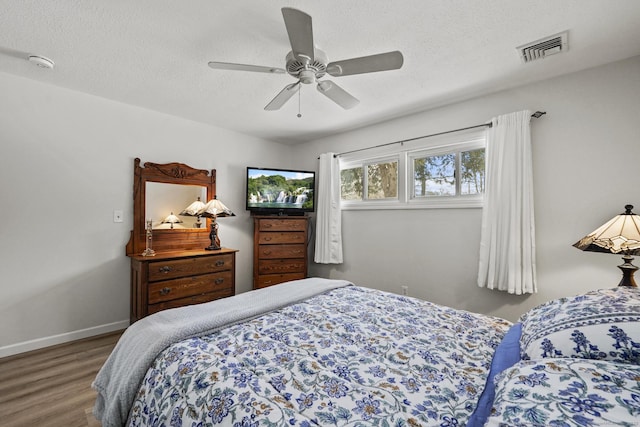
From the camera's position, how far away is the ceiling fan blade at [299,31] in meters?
1.31

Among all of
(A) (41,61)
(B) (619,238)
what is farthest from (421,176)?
(A) (41,61)

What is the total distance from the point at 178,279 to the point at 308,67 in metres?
2.38

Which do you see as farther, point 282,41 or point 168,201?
point 168,201

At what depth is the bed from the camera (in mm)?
667

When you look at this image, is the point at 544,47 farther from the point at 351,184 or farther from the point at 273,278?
the point at 273,278

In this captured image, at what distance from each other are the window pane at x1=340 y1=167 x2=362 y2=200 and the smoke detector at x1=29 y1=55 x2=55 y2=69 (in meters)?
3.07

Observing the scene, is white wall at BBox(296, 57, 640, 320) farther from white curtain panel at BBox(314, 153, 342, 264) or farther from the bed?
the bed

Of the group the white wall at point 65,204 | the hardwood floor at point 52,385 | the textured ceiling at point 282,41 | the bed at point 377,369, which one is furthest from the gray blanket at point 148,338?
the white wall at point 65,204

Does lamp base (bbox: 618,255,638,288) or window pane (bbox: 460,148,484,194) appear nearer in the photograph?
lamp base (bbox: 618,255,638,288)

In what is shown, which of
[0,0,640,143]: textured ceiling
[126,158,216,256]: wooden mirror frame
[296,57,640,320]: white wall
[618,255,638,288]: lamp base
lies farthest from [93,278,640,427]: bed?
[126,158,216,256]: wooden mirror frame

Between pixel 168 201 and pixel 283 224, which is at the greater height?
pixel 168 201

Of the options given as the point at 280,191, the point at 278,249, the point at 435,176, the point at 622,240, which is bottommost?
the point at 278,249

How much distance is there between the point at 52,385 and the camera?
6.64ft

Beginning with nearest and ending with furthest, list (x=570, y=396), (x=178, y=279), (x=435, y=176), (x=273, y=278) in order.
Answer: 1. (x=570, y=396)
2. (x=178, y=279)
3. (x=435, y=176)
4. (x=273, y=278)
